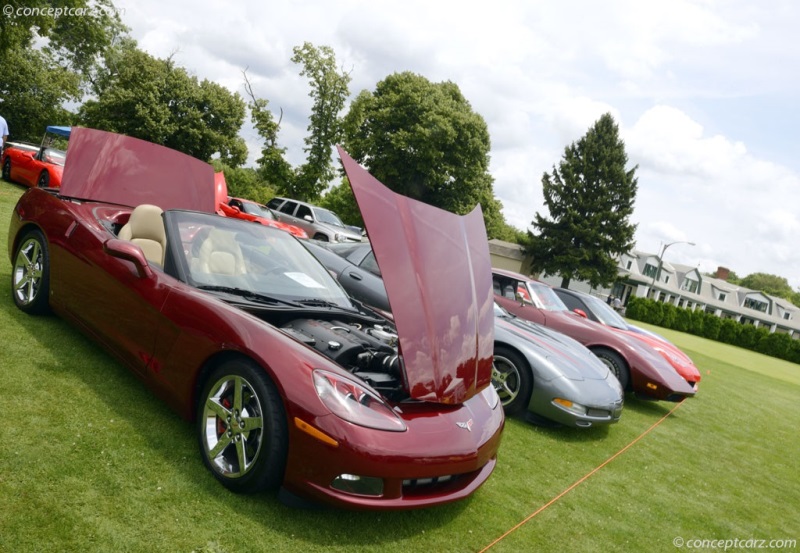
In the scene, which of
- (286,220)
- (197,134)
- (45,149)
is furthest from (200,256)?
(197,134)

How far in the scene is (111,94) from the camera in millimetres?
31719

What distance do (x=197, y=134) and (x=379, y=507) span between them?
34104 mm

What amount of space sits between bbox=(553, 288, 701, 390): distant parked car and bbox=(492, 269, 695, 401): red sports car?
66cm

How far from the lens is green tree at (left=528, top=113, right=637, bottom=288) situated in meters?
41.9

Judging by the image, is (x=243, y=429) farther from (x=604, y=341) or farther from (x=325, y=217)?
(x=325, y=217)

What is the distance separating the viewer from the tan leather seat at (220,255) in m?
3.54

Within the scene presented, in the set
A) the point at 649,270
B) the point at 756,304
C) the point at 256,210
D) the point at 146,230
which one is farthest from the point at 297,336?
the point at 756,304

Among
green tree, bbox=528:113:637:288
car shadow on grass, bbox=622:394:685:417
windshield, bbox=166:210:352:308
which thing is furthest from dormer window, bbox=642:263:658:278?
windshield, bbox=166:210:352:308

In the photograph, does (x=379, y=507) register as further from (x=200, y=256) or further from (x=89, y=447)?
(x=200, y=256)

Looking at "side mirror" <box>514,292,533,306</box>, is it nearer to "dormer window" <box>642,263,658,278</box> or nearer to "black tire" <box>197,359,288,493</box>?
"black tire" <box>197,359,288,493</box>

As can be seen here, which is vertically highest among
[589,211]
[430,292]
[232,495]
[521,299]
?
[589,211]

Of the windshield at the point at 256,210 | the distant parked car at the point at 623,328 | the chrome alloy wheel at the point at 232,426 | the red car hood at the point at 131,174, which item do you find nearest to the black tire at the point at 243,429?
the chrome alloy wheel at the point at 232,426

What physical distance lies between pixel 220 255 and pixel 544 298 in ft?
18.6
